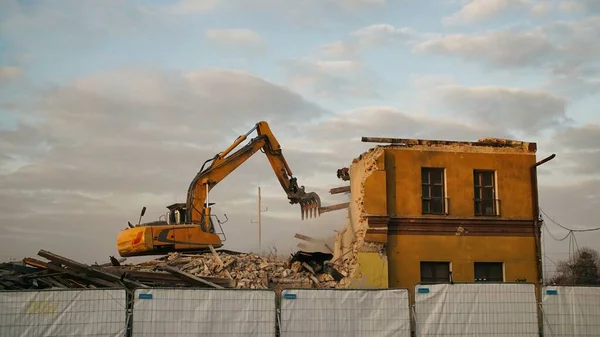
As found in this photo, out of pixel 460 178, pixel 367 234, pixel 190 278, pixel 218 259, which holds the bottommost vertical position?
pixel 190 278

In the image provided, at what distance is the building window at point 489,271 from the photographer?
23.8 metres

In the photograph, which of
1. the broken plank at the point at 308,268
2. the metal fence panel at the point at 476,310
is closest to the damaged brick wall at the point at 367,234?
the broken plank at the point at 308,268

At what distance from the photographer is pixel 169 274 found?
65.1 ft

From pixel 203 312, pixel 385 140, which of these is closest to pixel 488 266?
pixel 385 140

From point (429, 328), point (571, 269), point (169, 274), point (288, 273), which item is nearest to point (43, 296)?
point (169, 274)

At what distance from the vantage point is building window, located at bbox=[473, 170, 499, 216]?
24.4 m

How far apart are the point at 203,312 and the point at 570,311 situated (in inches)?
344

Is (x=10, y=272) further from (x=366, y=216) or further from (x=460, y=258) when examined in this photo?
(x=460, y=258)

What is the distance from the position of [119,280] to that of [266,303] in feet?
20.7

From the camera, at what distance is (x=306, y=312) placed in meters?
14.4

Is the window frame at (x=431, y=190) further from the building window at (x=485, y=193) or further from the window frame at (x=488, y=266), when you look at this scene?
the window frame at (x=488, y=266)

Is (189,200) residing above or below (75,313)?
above

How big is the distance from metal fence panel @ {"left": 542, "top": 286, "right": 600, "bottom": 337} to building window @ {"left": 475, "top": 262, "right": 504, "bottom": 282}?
7.42 meters

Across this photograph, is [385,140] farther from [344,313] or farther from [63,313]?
[63,313]
